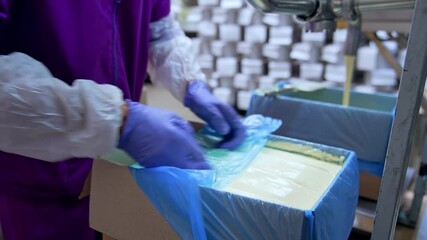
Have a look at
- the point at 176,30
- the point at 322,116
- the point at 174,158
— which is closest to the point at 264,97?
the point at 322,116

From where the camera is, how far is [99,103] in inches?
24.0

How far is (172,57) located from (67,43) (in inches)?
14.1

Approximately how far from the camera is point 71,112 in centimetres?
61

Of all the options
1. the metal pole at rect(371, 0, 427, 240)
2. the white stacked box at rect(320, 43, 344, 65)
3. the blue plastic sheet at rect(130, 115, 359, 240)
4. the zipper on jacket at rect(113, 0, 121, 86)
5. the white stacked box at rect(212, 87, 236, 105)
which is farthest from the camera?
the white stacked box at rect(212, 87, 236, 105)

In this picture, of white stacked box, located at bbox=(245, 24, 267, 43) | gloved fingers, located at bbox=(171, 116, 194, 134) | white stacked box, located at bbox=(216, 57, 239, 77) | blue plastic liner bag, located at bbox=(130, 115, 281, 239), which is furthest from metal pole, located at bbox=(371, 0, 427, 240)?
white stacked box, located at bbox=(216, 57, 239, 77)

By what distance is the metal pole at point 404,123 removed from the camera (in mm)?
412

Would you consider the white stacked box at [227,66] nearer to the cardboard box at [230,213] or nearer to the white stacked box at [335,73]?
the white stacked box at [335,73]

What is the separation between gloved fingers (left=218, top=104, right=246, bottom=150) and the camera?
82cm

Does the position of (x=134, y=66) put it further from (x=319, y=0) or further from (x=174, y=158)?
(x=319, y=0)

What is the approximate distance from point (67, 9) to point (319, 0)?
1.55 ft

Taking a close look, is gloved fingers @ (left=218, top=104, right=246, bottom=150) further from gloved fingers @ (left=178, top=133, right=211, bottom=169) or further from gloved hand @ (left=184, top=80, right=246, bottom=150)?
gloved fingers @ (left=178, top=133, right=211, bottom=169)

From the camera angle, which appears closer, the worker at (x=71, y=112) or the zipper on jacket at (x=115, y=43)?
the worker at (x=71, y=112)

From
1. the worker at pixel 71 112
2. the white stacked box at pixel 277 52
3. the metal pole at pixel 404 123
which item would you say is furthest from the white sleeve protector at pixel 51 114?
the white stacked box at pixel 277 52

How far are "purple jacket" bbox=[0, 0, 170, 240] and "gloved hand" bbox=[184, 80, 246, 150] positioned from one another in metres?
0.18
